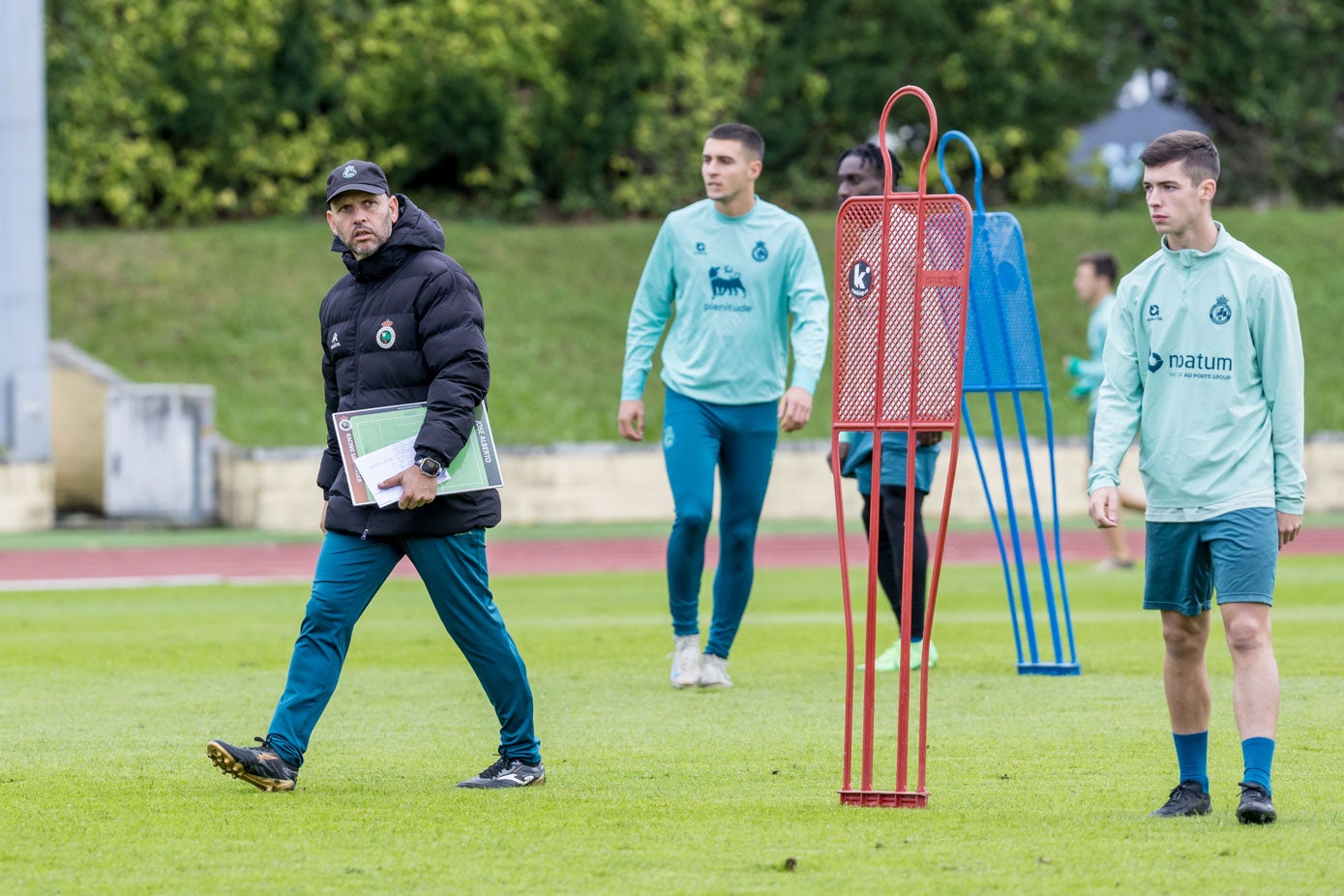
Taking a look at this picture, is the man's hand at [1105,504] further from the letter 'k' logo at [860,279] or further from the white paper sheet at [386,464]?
the white paper sheet at [386,464]

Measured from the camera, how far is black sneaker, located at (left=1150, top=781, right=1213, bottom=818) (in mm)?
5781

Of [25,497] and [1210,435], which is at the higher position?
[1210,435]

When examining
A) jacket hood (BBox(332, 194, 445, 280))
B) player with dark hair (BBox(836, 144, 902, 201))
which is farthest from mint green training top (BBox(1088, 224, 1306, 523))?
player with dark hair (BBox(836, 144, 902, 201))

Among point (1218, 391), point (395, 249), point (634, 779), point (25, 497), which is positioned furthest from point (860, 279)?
point (25, 497)

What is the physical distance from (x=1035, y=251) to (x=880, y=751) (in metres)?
26.0

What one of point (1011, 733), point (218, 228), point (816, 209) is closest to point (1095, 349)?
point (1011, 733)

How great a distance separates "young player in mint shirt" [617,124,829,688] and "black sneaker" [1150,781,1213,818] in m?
3.44

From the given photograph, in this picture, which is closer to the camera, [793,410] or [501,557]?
[793,410]

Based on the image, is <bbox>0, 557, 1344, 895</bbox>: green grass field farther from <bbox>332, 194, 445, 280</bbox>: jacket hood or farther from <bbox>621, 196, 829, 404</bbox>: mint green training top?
<bbox>332, 194, 445, 280</bbox>: jacket hood

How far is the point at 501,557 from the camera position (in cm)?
1953

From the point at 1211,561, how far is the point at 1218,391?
1.62ft

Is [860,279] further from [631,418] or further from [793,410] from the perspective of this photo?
[631,418]

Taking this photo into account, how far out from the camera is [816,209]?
3612 cm

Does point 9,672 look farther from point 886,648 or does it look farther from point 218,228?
point 218,228
